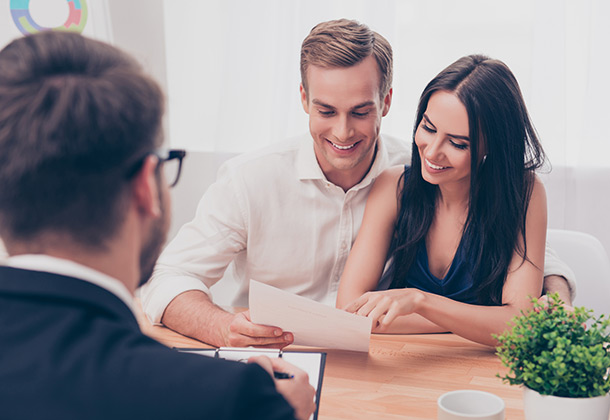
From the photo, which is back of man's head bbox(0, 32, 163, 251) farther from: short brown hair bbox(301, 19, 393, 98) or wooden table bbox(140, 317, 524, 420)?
short brown hair bbox(301, 19, 393, 98)

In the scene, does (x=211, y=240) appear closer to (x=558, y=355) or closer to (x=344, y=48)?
(x=344, y=48)

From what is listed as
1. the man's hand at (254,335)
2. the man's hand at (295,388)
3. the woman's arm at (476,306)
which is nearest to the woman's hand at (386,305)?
the woman's arm at (476,306)

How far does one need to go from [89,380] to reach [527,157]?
57.7 inches

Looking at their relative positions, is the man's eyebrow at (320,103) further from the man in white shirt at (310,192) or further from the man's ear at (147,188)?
the man's ear at (147,188)

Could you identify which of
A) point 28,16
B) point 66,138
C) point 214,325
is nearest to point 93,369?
point 66,138

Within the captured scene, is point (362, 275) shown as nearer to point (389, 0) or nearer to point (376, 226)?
point (376, 226)

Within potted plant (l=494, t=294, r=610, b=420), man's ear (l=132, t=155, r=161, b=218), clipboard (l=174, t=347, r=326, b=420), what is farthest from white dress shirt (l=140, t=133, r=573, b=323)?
man's ear (l=132, t=155, r=161, b=218)

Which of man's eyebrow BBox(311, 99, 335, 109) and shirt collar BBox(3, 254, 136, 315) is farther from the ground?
shirt collar BBox(3, 254, 136, 315)

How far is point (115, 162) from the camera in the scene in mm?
712

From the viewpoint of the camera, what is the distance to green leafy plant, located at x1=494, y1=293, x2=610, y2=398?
96 cm

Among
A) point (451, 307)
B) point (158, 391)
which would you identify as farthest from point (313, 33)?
point (158, 391)

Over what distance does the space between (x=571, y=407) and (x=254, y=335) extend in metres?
0.69

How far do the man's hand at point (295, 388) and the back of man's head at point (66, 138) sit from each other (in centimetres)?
42

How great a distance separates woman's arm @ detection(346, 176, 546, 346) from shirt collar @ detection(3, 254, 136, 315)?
839 mm
